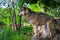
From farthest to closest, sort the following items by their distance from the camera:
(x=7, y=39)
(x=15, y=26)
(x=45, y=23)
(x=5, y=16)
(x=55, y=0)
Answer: (x=5, y=16), (x=15, y=26), (x=7, y=39), (x=45, y=23), (x=55, y=0)

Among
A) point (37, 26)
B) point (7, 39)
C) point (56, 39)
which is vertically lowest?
point (7, 39)

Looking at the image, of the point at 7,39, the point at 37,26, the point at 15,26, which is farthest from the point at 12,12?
the point at 37,26

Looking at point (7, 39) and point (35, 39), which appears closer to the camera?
point (35, 39)

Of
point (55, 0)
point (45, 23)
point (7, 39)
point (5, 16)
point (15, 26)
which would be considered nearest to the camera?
point (55, 0)

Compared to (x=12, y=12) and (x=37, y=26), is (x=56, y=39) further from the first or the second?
(x=12, y=12)

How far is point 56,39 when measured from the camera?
6.06 meters

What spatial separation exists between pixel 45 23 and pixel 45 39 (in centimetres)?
50

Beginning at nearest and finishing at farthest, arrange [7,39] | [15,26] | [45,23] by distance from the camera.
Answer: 1. [45,23]
2. [7,39]
3. [15,26]

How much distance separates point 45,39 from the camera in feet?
20.1

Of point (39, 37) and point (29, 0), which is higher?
point (29, 0)

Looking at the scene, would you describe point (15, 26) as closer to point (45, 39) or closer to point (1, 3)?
point (1, 3)

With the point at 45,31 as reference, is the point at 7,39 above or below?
below

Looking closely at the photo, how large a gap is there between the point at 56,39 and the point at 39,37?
53 centimetres

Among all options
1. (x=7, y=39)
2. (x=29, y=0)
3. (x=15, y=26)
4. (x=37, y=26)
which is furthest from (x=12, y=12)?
(x=29, y=0)
